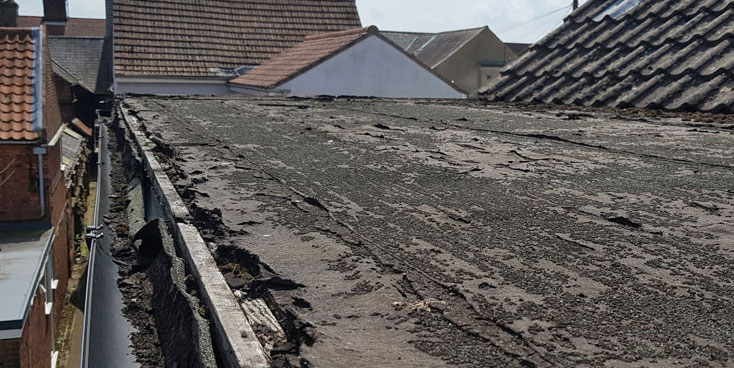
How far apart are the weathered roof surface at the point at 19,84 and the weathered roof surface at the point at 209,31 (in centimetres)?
943

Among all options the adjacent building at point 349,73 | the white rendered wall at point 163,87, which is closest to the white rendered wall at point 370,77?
the adjacent building at point 349,73

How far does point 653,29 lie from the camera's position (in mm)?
7645

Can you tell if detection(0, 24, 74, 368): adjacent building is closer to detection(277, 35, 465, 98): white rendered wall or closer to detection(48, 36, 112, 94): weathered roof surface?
detection(277, 35, 465, 98): white rendered wall

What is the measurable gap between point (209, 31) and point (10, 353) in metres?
17.5

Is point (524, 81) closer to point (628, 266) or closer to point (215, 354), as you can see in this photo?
point (628, 266)

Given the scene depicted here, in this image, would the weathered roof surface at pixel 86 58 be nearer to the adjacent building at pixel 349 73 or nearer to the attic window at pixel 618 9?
the adjacent building at pixel 349 73

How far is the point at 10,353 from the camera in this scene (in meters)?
6.35

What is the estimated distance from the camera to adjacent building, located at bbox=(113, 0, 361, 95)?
20125 mm

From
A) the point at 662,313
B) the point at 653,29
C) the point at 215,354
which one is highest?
the point at 653,29

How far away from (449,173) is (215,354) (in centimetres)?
227

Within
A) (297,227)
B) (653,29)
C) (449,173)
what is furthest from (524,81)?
(297,227)

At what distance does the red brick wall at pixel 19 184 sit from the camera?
924 centimetres

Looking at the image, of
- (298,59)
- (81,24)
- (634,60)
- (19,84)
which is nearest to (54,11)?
(81,24)

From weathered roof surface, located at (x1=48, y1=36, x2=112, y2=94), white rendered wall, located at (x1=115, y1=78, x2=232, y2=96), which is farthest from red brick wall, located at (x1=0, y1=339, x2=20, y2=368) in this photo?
weathered roof surface, located at (x1=48, y1=36, x2=112, y2=94)
